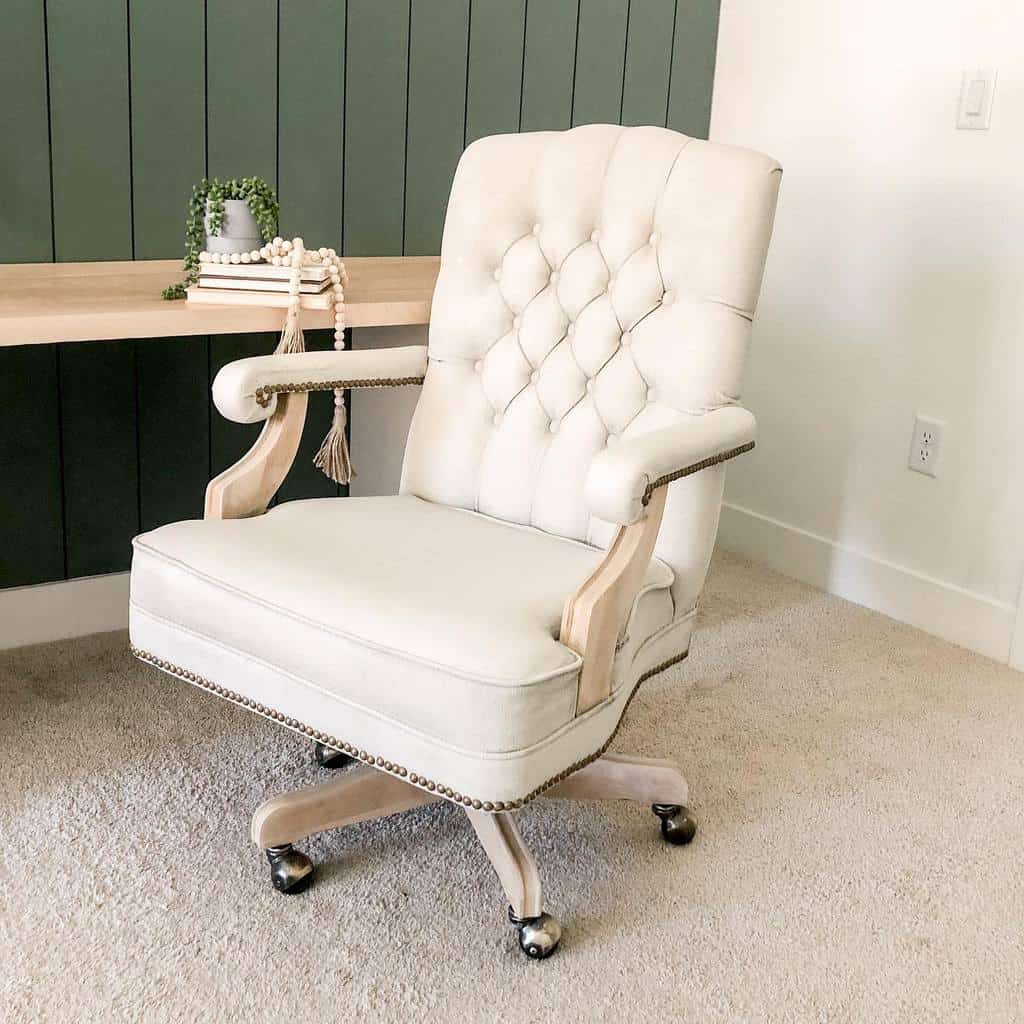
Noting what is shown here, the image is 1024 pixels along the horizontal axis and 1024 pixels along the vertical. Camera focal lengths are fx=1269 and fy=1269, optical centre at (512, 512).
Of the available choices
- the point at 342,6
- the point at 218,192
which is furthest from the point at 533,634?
the point at 342,6

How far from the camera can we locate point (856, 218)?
2602mm

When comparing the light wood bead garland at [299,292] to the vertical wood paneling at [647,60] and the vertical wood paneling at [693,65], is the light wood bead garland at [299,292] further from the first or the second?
the vertical wood paneling at [693,65]

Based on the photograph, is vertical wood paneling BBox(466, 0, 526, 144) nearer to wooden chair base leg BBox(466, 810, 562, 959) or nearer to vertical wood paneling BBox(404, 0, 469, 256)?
vertical wood paneling BBox(404, 0, 469, 256)

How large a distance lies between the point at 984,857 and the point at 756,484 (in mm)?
1285

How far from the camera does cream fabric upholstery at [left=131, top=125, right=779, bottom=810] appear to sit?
1.31 meters

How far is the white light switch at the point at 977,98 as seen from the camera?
234 cm

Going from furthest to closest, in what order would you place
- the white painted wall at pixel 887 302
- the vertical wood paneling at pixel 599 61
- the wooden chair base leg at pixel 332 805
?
the vertical wood paneling at pixel 599 61 → the white painted wall at pixel 887 302 → the wooden chair base leg at pixel 332 805

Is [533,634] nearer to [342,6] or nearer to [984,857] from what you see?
[984,857]

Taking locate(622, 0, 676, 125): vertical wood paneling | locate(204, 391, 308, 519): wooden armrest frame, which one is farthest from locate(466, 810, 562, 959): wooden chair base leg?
locate(622, 0, 676, 125): vertical wood paneling

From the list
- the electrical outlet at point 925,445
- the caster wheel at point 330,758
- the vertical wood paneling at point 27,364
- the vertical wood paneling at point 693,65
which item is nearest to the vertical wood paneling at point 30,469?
the vertical wood paneling at point 27,364

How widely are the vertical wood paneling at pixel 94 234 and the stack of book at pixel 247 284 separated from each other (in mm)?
401

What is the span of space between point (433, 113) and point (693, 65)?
70cm

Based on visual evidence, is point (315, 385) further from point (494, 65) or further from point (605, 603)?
point (494, 65)

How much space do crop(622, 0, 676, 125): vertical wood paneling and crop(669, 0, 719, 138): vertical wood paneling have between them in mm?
28
